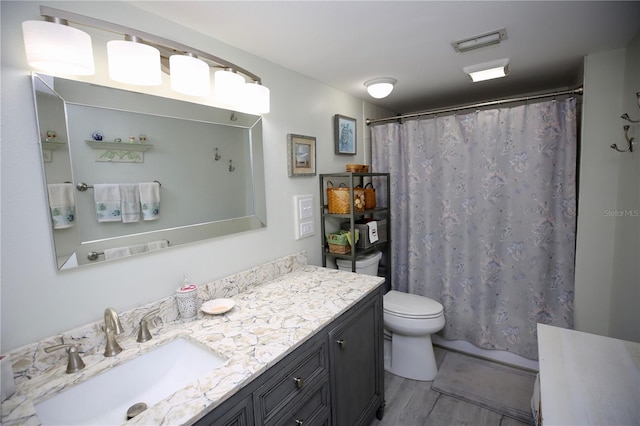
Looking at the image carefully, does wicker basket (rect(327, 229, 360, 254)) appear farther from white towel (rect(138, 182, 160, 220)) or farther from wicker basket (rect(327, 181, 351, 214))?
white towel (rect(138, 182, 160, 220))

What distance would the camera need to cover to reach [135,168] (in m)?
1.18

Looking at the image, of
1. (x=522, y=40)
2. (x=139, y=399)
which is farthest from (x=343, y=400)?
(x=522, y=40)

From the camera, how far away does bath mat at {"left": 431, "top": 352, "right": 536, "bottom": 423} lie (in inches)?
72.4

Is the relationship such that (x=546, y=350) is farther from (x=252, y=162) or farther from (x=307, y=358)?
(x=252, y=162)

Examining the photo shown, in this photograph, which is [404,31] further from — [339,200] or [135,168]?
[135,168]

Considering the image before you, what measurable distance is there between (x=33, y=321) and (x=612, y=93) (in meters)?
2.95

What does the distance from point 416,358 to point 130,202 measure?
2026mm

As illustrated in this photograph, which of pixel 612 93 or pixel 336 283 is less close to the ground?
pixel 612 93

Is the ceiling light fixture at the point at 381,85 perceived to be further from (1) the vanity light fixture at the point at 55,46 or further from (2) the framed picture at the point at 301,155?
(1) the vanity light fixture at the point at 55,46

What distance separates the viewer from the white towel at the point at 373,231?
7.48 ft

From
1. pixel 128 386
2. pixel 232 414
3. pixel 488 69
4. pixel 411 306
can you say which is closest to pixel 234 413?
pixel 232 414

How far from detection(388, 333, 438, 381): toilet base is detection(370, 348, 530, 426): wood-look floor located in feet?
0.22

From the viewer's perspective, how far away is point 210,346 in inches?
42.1

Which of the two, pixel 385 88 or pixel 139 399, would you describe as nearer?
pixel 139 399
